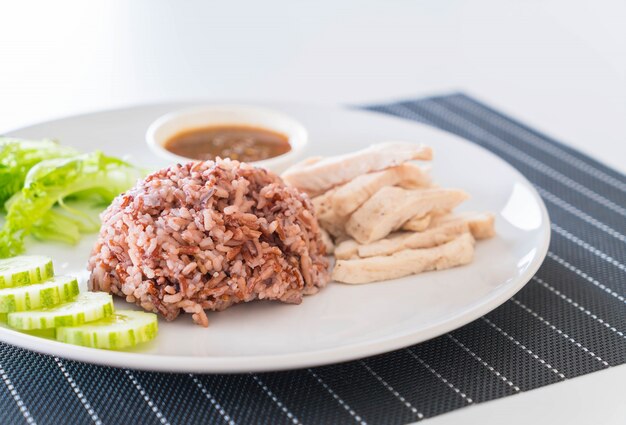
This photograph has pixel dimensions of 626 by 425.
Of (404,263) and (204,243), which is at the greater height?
(204,243)

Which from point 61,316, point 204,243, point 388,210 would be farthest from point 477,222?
point 61,316

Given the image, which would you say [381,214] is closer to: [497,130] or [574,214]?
[574,214]

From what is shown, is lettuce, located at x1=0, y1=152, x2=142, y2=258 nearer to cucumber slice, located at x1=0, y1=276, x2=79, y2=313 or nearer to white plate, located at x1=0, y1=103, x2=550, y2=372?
white plate, located at x1=0, y1=103, x2=550, y2=372

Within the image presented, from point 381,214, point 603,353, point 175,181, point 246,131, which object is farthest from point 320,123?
point 603,353

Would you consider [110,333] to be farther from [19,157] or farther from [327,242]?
[19,157]

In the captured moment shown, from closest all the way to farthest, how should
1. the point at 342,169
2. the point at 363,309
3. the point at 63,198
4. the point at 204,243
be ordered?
the point at 204,243, the point at 363,309, the point at 342,169, the point at 63,198

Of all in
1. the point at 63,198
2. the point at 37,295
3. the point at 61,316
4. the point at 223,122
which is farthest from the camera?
the point at 223,122

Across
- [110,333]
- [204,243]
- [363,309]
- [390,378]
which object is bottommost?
[390,378]

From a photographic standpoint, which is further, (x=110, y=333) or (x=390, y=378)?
(x=390, y=378)
